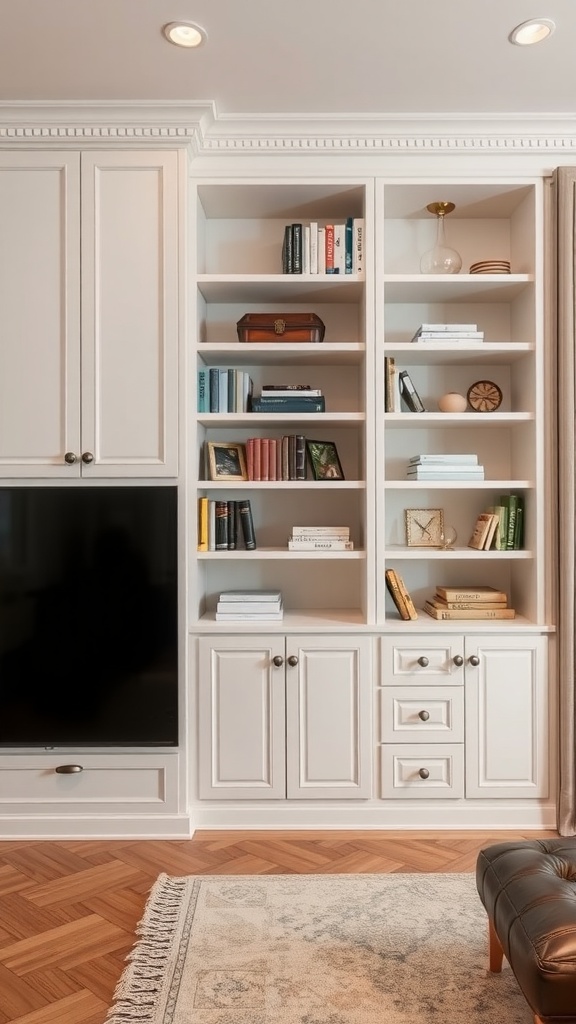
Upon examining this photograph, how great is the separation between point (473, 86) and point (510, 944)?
9.10 ft

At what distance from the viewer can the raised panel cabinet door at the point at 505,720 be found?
3.14 m

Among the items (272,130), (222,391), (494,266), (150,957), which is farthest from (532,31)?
(150,957)

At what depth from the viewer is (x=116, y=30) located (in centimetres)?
253

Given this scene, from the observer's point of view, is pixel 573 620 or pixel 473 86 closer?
pixel 473 86

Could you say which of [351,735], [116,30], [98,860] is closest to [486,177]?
[116,30]

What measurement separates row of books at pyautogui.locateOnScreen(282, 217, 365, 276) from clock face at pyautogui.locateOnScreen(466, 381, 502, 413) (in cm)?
77

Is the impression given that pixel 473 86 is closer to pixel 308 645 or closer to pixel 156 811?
pixel 308 645

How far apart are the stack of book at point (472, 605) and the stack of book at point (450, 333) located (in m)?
1.05

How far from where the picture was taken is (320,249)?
3.25m

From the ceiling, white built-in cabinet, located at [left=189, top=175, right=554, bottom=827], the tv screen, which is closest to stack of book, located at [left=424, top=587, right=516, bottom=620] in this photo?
white built-in cabinet, located at [left=189, top=175, right=554, bottom=827]

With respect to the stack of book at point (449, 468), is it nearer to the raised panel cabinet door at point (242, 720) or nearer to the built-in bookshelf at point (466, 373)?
the built-in bookshelf at point (466, 373)

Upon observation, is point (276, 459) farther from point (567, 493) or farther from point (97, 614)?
point (567, 493)

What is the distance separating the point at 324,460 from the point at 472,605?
87 centimetres

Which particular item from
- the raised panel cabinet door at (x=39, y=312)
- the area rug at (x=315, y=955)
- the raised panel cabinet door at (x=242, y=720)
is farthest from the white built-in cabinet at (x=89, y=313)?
the area rug at (x=315, y=955)
